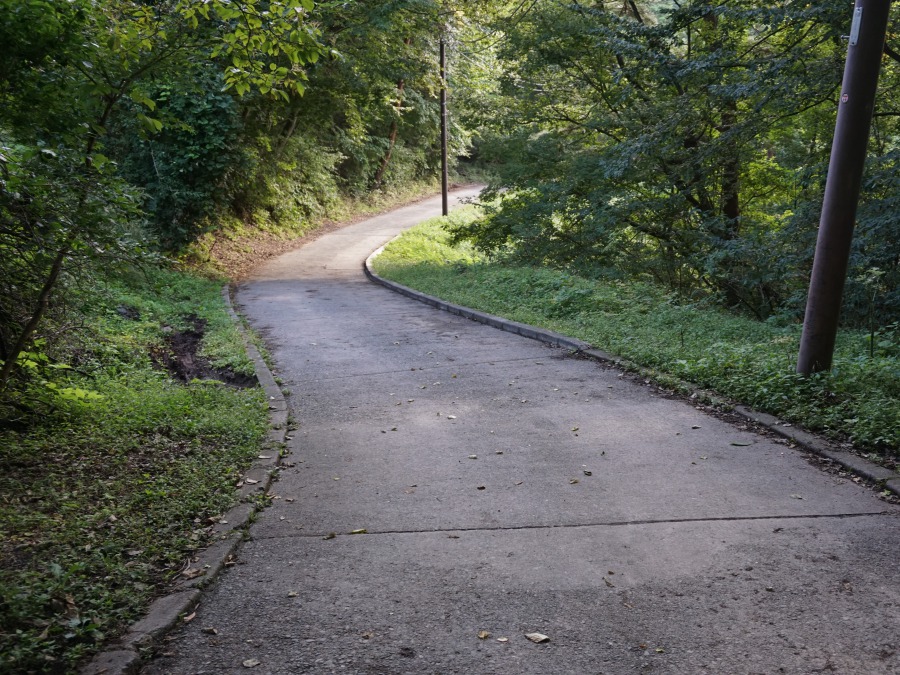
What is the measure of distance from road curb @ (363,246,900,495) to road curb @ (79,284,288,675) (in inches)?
172

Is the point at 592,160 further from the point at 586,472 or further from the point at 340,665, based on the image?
the point at 340,665

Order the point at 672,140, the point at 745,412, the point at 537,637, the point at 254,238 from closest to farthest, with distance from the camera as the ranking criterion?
the point at 537,637, the point at 745,412, the point at 672,140, the point at 254,238

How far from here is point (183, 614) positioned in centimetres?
366

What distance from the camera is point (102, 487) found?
4938mm

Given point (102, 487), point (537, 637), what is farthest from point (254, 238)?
point (537, 637)

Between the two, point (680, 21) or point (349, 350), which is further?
point (680, 21)

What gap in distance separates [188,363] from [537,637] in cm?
769

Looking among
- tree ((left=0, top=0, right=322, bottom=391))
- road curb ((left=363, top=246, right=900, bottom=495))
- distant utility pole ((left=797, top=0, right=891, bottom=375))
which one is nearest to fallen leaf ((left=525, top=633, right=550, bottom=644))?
road curb ((left=363, top=246, right=900, bottom=495))

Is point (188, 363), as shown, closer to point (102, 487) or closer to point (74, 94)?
point (102, 487)

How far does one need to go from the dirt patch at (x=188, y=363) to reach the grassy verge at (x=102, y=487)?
1.63ft

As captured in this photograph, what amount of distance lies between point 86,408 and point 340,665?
423 cm

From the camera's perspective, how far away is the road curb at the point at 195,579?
3.21 m

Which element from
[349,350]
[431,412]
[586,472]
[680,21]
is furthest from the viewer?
[680,21]

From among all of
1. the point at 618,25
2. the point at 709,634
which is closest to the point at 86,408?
the point at 709,634
